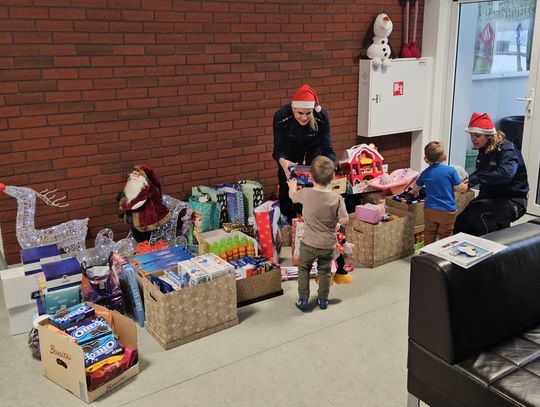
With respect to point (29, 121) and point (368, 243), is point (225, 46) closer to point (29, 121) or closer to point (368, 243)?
→ point (29, 121)

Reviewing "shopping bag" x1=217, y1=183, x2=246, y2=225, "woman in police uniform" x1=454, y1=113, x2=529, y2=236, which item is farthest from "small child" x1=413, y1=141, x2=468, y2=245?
"shopping bag" x1=217, y1=183, x2=246, y2=225

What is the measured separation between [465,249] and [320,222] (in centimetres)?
116

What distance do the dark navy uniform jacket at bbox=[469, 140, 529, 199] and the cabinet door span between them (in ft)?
5.72

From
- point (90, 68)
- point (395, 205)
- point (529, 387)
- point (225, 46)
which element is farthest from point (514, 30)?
point (529, 387)

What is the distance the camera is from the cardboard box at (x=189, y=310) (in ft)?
10.2

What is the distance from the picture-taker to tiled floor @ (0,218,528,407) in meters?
2.74

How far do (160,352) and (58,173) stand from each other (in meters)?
1.92

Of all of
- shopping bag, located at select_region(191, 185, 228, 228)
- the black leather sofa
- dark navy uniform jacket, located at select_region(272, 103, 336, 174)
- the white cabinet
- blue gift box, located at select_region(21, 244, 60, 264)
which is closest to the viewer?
the black leather sofa

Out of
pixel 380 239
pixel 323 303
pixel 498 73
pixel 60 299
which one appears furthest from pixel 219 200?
pixel 498 73

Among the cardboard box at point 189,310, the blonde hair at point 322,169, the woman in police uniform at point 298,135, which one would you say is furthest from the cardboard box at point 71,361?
Result: the woman in police uniform at point 298,135

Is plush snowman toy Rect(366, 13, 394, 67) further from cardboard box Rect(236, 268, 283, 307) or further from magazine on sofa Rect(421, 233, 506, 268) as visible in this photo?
magazine on sofa Rect(421, 233, 506, 268)

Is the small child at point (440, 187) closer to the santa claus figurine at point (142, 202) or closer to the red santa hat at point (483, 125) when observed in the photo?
the red santa hat at point (483, 125)

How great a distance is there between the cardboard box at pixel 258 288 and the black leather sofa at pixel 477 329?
4.59 ft

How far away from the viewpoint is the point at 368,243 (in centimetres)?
423
